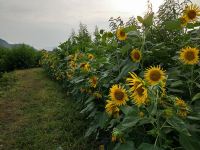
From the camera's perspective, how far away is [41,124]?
19.8 ft

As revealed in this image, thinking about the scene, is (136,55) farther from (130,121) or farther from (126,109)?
(130,121)

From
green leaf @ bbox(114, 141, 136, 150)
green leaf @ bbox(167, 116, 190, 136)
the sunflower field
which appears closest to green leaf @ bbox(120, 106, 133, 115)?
the sunflower field

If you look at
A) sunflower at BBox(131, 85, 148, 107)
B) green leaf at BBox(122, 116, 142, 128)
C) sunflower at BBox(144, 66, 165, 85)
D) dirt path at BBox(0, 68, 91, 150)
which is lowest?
dirt path at BBox(0, 68, 91, 150)

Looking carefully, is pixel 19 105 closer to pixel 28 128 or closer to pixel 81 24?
pixel 28 128

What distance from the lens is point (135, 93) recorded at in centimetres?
202

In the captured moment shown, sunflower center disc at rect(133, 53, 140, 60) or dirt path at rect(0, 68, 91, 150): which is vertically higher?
sunflower center disc at rect(133, 53, 140, 60)

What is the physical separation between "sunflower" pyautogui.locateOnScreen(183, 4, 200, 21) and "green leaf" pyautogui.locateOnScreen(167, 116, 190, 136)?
1038 mm

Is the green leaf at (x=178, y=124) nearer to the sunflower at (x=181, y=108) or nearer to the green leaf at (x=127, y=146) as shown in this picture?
the sunflower at (x=181, y=108)

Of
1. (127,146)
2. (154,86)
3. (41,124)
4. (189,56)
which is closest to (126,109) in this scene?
(127,146)

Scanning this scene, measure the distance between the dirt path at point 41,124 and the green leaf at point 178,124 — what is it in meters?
1.75

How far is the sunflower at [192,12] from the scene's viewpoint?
2709 mm

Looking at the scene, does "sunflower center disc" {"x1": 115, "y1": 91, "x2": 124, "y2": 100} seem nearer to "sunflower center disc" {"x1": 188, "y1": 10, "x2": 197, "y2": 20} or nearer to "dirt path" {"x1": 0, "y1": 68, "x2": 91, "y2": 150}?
"sunflower center disc" {"x1": 188, "y1": 10, "x2": 197, "y2": 20}

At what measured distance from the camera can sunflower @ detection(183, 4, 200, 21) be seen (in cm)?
271

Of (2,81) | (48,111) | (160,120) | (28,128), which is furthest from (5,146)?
(2,81)
